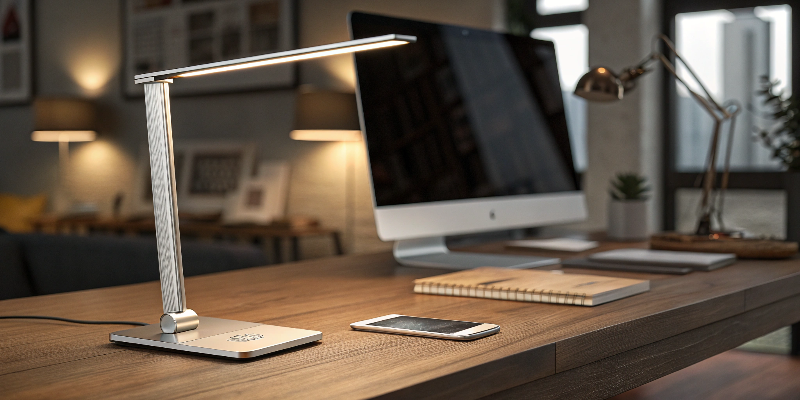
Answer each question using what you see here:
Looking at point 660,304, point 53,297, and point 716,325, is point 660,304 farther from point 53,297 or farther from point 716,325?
point 53,297

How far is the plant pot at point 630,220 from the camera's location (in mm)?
2279

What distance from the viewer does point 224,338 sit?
0.90 m

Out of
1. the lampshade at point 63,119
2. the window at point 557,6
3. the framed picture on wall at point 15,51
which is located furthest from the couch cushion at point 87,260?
the framed picture on wall at point 15,51

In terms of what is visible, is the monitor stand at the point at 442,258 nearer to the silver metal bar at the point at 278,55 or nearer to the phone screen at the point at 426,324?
the phone screen at the point at 426,324

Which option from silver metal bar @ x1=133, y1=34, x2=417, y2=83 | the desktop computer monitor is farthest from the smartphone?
the desktop computer monitor

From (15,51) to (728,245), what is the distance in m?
6.82

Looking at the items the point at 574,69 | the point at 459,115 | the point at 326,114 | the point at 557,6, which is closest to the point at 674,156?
the point at 574,69

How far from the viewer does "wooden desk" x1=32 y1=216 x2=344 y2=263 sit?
5.03 meters

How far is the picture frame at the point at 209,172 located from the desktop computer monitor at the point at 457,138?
3.84 metres

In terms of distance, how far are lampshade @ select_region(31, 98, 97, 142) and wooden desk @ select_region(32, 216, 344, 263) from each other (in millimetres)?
661

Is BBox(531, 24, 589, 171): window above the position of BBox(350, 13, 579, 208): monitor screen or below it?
above

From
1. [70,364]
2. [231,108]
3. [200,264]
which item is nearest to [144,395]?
[70,364]

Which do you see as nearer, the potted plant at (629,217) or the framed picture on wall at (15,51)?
the potted plant at (629,217)

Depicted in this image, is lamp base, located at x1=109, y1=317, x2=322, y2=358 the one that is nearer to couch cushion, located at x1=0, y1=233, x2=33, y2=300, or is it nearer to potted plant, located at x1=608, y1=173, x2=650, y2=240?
potted plant, located at x1=608, y1=173, x2=650, y2=240
